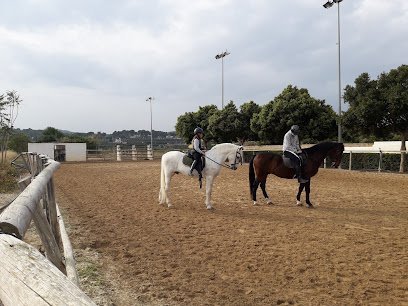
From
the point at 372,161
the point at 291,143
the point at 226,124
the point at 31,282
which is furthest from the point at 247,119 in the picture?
the point at 31,282

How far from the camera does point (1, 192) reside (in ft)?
42.9

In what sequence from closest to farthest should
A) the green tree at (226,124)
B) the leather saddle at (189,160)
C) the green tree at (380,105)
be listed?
the leather saddle at (189,160), the green tree at (380,105), the green tree at (226,124)

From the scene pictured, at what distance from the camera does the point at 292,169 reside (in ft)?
33.8

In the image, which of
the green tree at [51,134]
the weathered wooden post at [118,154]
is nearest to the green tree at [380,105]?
the weathered wooden post at [118,154]

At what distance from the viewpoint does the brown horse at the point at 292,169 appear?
10266 mm

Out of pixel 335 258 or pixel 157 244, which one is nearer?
pixel 335 258

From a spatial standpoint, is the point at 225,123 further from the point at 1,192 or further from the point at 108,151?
the point at 1,192

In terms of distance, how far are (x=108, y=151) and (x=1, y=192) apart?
106 feet

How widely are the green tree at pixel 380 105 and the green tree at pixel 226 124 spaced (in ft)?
64.6

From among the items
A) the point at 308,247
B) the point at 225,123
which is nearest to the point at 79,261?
the point at 308,247

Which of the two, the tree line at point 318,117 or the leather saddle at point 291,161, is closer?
the leather saddle at point 291,161

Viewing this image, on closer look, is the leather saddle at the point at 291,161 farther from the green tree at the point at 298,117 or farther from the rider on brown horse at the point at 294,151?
the green tree at the point at 298,117

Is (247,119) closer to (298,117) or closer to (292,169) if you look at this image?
(298,117)

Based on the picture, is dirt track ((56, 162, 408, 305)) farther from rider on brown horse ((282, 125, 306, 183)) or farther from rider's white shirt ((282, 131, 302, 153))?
rider's white shirt ((282, 131, 302, 153))
